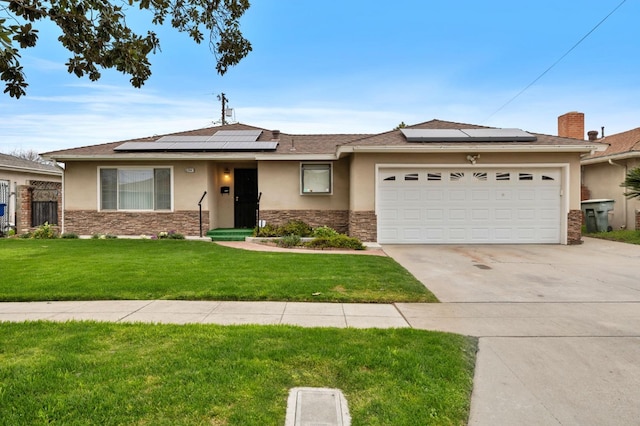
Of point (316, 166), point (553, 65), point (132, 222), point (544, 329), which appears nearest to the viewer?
point (544, 329)

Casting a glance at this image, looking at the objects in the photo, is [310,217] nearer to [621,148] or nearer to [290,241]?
[290,241]

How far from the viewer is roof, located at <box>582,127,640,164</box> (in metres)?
14.3

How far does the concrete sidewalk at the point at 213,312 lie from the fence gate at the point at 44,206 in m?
11.5

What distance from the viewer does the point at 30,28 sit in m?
3.45

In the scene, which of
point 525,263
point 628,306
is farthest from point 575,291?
point 525,263

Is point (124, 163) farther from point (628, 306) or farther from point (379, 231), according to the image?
point (628, 306)

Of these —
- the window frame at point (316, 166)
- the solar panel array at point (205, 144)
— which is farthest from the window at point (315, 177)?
the solar panel array at point (205, 144)

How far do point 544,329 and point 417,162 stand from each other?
825cm

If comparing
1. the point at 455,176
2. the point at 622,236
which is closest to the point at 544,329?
the point at 455,176

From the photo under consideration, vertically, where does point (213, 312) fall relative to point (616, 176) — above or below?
below

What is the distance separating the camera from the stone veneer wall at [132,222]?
13109mm

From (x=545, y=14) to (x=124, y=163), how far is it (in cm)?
1459

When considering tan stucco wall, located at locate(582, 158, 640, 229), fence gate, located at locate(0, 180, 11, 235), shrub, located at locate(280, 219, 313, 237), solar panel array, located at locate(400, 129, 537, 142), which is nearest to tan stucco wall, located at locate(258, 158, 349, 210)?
shrub, located at locate(280, 219, 313, 237)

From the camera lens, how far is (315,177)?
13.2 meters
